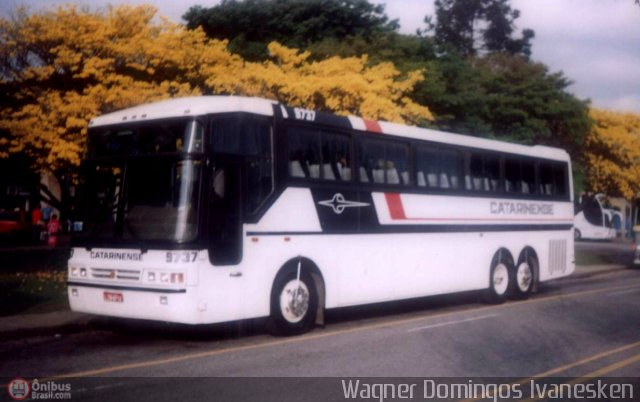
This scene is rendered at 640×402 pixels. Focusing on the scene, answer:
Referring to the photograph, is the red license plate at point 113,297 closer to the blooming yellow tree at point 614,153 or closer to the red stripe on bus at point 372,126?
the red stripe on bus at point 372,126

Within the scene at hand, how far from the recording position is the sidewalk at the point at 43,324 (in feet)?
39.4

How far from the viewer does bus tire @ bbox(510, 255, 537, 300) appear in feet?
63.1

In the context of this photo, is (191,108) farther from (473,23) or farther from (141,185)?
(473,23)

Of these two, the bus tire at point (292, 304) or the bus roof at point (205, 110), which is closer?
the bus roof at point (205, 110)

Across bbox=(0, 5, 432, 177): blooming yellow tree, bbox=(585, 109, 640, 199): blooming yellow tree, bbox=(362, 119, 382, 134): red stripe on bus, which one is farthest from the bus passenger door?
bbox=(585, 109, 640, 199): blooming yellow tree

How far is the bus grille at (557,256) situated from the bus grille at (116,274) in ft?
41.3

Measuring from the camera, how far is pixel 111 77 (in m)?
Answer: 22.0

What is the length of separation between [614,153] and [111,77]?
42.8 meters

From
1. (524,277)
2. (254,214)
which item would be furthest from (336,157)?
(524,277)

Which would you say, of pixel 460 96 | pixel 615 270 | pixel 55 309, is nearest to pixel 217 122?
pixel 55 309

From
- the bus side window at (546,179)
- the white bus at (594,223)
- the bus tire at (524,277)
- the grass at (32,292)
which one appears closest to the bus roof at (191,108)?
the grass at (32,292)

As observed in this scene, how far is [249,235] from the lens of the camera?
12.1 meters

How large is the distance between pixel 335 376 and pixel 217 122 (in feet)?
14.3

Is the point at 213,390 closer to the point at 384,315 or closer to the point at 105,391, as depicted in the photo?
the point at 105,391
